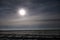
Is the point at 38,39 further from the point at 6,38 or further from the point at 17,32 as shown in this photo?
the point at 6,38

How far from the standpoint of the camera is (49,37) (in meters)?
3.30

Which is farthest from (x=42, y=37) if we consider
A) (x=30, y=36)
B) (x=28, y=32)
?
(x=28, y=32)

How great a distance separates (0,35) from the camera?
11.8ft

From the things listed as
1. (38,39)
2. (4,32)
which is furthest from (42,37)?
(4,32)

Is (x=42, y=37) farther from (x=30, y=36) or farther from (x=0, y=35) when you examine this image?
(x=0, y=35)

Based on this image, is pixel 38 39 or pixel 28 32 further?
pixel 28 32

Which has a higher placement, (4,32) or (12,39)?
(4,32)

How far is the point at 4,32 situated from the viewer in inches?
149

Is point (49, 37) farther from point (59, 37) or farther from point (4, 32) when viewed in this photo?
point (4, 32)

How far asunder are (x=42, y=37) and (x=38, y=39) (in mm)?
181

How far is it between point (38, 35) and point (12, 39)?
3.51 feet

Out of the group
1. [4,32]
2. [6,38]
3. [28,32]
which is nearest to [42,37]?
[28,32]

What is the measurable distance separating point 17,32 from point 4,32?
0.58 meters

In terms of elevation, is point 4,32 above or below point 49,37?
above
